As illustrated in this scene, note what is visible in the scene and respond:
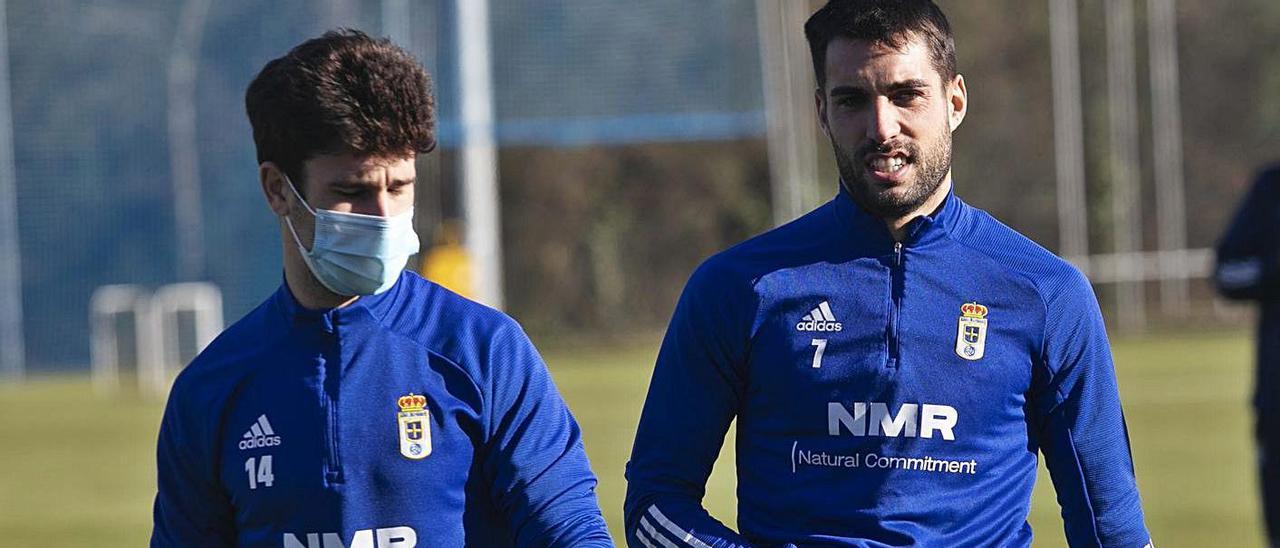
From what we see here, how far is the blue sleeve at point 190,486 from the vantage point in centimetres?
336

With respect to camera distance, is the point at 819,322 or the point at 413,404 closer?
the point at 413,404

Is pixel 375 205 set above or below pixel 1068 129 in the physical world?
below

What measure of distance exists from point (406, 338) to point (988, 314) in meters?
1.00

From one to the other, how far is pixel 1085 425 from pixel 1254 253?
6.67 ft

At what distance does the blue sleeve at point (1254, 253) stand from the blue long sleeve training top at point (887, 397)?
1.90 metres

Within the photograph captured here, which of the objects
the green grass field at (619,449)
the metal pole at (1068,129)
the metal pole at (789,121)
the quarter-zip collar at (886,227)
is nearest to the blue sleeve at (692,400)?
the quarter-zip collar at (886,227)

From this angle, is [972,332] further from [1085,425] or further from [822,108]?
[822,108]

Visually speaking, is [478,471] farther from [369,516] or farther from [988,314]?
[988,314]

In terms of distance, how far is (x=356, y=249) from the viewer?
11.0ft

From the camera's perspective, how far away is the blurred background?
22375 millimetres

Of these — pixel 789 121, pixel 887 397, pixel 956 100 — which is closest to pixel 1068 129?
pixel 789 121

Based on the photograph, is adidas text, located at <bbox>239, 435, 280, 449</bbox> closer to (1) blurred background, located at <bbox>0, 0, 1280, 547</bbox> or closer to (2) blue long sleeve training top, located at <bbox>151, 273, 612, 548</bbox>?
(2) blue long sleeve training top, located at <bbox>151, 273, 612, 548</bbox>

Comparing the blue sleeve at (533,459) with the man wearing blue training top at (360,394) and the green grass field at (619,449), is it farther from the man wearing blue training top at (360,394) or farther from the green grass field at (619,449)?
the green grass field at (619,449)

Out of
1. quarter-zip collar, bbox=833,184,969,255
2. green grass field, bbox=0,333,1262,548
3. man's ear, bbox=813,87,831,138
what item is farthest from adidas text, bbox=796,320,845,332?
green grass field, bbox=0,333,1262,548
